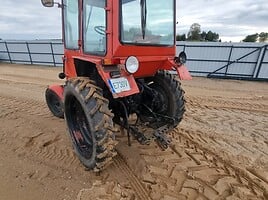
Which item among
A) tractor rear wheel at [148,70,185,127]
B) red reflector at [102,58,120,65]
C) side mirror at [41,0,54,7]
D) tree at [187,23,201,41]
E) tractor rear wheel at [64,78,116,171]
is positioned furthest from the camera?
tree at [187,23,201,41]

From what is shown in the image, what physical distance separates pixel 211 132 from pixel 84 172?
2563mm

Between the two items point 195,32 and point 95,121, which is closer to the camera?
point 95,121

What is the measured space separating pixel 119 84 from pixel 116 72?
0.54ft

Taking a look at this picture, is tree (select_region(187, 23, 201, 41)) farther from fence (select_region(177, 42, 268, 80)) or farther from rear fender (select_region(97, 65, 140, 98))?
rear fender (select_region(97, 65, 140, 98))

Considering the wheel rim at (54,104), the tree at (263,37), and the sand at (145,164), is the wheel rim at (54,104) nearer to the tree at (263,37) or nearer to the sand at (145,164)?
the sand at (145,164)

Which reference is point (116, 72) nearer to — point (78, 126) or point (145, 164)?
point (78, 126)

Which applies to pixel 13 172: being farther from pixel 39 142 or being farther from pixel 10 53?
pixel 10 53

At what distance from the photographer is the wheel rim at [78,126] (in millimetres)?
3305

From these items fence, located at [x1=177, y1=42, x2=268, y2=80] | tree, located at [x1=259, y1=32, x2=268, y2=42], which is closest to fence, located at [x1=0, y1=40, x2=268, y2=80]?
fence, located at [x1=177, y1=42, x2=268, y2=80]

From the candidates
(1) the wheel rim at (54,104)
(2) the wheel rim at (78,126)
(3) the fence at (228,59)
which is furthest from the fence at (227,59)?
(2) the wheel rim at (78,126)

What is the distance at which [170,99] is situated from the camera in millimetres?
3824

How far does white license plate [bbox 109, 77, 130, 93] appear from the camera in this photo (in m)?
2.69

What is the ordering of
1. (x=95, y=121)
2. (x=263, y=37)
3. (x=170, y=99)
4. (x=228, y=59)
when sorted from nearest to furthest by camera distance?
(x=95, y=121) → (x=170, y=99) → (x=228, y=59) → (x=263, y=37)

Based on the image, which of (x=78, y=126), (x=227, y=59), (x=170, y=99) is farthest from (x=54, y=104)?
(x=227, y=59)
